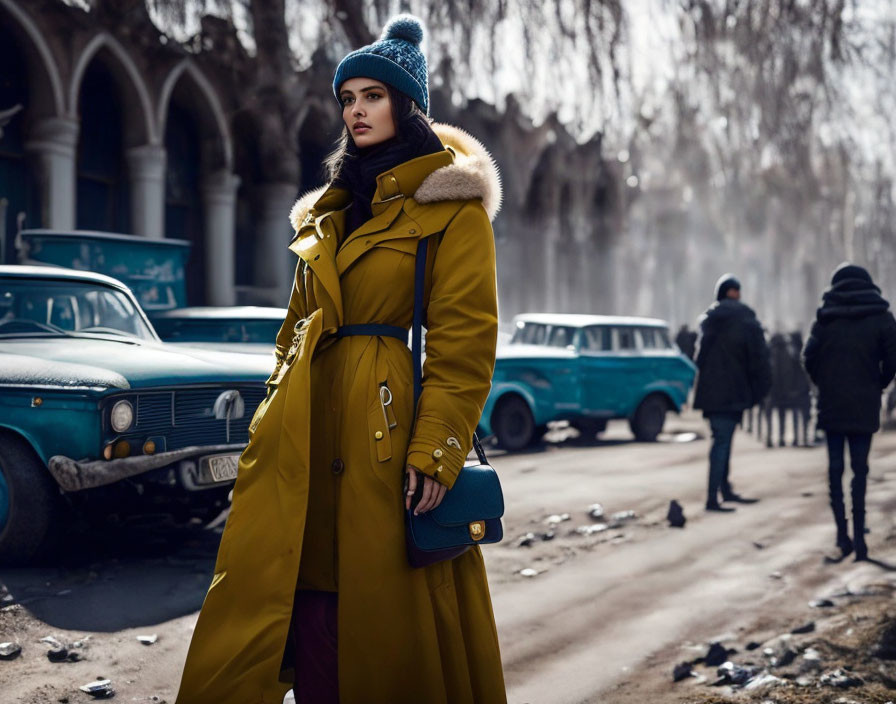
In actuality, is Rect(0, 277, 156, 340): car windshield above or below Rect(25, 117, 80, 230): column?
below

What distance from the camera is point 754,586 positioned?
221 inches

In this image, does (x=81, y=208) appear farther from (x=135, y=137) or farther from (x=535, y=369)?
(x=535, y=369)

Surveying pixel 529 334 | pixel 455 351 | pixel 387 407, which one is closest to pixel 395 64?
pixel 455 351

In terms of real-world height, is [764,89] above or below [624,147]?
above

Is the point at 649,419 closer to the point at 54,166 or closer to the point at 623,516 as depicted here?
the point at 623,516

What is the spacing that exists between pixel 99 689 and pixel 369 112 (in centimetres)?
248

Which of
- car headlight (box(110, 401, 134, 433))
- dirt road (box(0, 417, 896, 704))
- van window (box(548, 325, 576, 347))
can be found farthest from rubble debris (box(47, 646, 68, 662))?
van window (box(548, 325, 576, 347))

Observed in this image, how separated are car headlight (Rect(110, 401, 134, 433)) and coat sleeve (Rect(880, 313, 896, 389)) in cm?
452

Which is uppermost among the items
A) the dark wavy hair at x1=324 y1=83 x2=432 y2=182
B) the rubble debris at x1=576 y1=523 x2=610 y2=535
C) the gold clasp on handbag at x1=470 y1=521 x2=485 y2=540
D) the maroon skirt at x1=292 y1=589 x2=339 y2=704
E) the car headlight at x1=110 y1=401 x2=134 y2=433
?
the dark wavy hair at x1=324 y1=83 x2=432 y2=182

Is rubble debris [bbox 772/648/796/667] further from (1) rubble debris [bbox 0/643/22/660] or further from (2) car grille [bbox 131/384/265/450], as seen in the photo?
(2) car grille [bbox 131/384/265/450]

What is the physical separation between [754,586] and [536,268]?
842 inches

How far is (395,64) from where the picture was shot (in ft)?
8.61

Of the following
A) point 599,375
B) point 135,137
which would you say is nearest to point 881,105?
point 599,375

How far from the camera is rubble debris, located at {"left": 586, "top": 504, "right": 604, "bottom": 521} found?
7784mm
